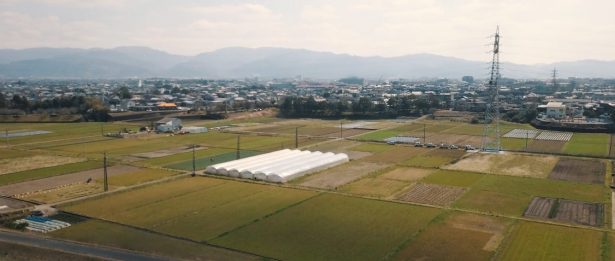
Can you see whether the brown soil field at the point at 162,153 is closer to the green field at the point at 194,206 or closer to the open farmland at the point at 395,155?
the green field at the point at 194,206

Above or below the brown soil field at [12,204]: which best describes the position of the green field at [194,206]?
above

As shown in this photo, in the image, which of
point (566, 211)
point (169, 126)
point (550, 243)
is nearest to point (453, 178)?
point (566, 211)

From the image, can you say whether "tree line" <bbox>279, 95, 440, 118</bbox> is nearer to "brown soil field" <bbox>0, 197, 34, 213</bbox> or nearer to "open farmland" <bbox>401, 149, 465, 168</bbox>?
"open farmland" <bbox>401, 149, 465, 168</bbox>

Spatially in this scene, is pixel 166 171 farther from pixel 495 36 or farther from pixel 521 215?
pixel 495 36

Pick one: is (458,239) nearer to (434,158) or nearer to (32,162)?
(434,158)

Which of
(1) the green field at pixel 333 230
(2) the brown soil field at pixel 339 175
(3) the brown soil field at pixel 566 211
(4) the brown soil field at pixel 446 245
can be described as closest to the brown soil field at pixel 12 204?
(1) the green field at pixel 333 230

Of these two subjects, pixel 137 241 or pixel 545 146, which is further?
pixel 545 146
